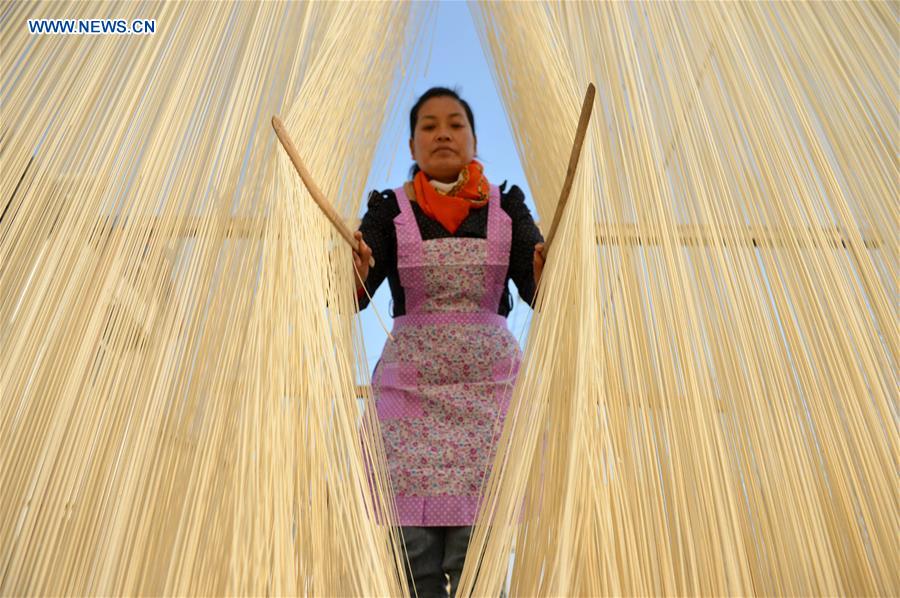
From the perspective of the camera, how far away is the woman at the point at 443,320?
33.0 inches

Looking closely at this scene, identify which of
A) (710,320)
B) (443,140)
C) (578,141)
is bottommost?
(710,320)

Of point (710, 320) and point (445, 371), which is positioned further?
point (445, 371)

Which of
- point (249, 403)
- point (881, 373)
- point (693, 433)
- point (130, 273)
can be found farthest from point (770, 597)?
point (130, 273)

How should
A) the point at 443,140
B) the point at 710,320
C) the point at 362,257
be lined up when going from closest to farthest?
the point at 710,320 → the point at 362,257 → the point at 443,140

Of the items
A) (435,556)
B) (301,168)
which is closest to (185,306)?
(301,168)

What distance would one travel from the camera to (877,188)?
0.66 metres

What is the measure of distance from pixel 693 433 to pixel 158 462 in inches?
16.2

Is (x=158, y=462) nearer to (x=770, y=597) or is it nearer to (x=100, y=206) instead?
(x=100, y=206)

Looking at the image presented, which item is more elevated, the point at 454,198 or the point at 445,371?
the point at 454,198

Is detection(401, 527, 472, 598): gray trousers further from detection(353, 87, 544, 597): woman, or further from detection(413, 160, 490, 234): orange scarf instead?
detection(413, 160, 490, 234): orange scarf

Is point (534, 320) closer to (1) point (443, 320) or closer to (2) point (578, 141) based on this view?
(2) point (578, 141)

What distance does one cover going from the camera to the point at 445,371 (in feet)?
3.04

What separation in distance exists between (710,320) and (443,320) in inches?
16.9

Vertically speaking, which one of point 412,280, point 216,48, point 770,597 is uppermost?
point 216,48
